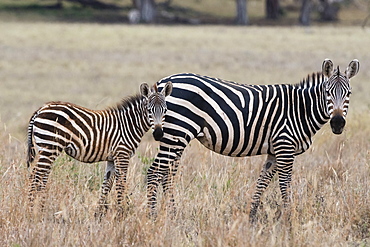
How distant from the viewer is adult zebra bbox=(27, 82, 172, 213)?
5430mm

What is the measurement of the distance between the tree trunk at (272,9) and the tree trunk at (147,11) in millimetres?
9631

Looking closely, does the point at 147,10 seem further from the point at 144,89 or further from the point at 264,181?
the point at 144,89

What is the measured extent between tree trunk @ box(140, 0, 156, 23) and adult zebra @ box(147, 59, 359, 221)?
142ft

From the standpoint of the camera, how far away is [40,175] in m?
5.49

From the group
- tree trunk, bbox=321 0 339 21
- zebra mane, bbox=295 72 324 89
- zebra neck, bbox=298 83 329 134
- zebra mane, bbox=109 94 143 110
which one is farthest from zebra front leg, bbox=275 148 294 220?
tree trunk, bbox=321 0 339 21

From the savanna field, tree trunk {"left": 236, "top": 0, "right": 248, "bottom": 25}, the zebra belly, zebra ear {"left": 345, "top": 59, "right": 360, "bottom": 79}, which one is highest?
tree trunk {"left": 236, "top": 0, "right": 248, "bottom": 25}

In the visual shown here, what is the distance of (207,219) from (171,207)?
33cm

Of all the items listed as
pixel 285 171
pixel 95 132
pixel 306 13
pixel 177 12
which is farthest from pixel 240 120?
pixel 177 12

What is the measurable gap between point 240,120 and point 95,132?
1.33m

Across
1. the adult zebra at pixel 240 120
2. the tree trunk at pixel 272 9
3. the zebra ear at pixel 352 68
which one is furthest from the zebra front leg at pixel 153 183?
the tree trunk at pixel 272 9

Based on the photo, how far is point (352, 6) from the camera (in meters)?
57.4

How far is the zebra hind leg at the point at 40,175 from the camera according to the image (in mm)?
5445

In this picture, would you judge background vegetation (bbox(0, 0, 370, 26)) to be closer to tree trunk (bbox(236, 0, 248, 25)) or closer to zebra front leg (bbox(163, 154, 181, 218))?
tree trunk (bbox(236, 0, 248, 25))

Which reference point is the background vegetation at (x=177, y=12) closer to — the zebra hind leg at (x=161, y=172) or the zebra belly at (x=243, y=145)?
the zebra hind leg at (x=161, y=172)
